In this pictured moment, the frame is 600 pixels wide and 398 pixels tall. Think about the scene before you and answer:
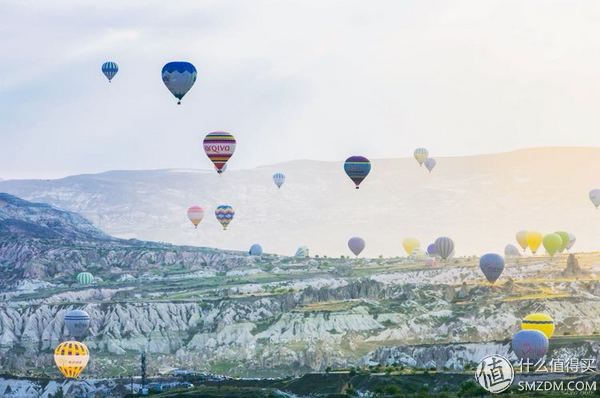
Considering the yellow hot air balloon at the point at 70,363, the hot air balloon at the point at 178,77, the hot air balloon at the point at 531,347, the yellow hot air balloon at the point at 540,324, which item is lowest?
the hot air balloon at the point at 531,347

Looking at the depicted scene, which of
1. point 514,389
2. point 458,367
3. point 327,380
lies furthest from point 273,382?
point 514,389

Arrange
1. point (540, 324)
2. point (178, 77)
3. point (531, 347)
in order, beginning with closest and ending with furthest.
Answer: point (531, 347), point (178, 77), point (540, 324)

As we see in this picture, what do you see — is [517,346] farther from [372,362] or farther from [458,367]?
[372,362]

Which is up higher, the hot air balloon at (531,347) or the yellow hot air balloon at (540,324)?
the yellow hot air balloon at (540,324)

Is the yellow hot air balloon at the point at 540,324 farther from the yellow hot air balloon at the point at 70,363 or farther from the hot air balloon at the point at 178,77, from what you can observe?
the yellow hot air balloon at the point at 70,363

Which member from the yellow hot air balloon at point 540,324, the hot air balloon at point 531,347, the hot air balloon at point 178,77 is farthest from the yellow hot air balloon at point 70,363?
the hot air balloon at point 531,347

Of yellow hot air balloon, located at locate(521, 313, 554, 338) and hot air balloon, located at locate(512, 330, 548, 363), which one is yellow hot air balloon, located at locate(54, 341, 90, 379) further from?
hot air balloon, located at locate(512, 330, 548, 363)

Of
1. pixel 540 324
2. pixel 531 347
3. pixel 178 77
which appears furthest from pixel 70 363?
pixel 531 347

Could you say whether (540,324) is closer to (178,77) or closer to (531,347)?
(531,347)

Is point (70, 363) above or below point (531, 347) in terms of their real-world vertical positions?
above
